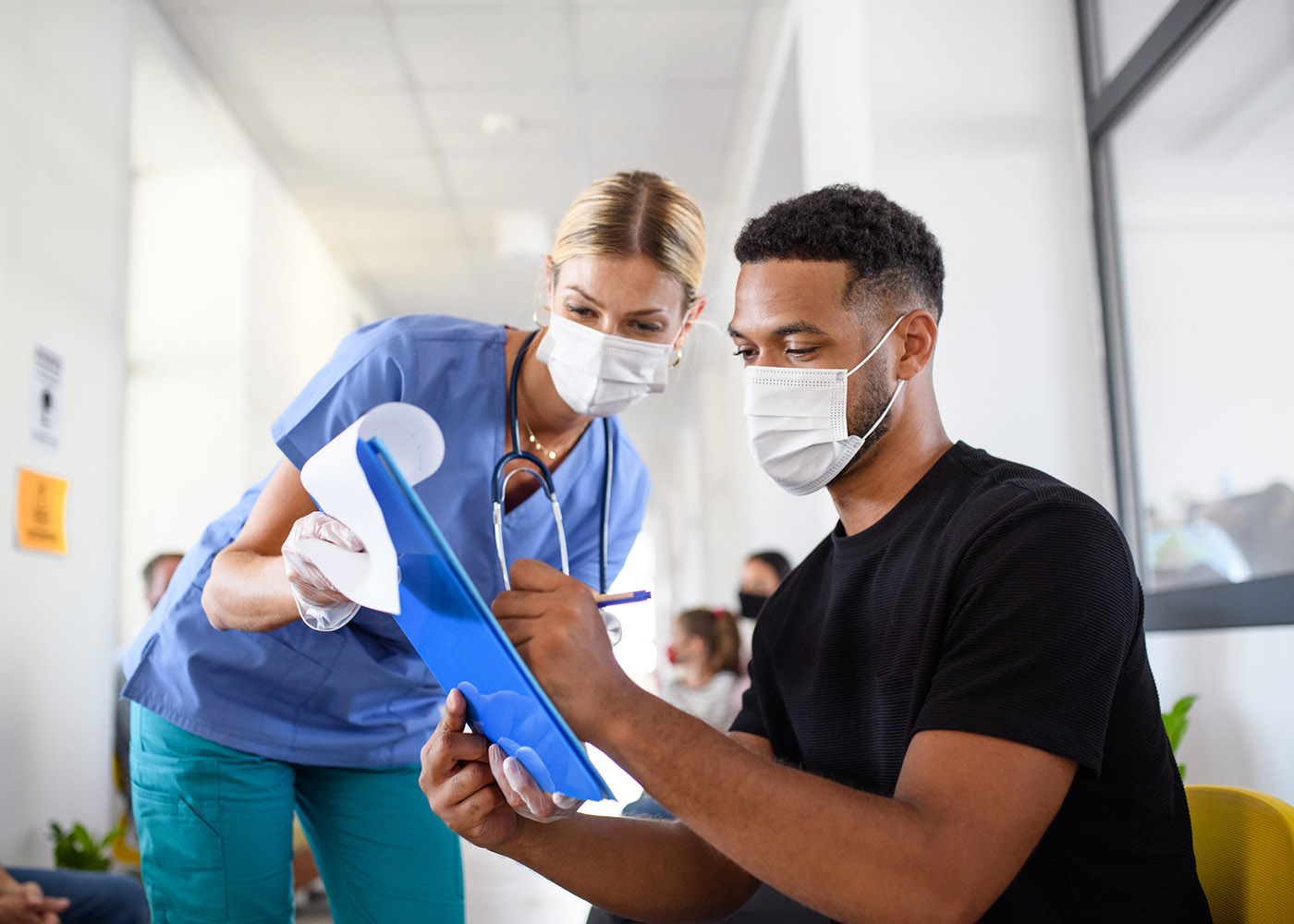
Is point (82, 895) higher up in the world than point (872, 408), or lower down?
lower down

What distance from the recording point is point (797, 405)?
42.6 inches

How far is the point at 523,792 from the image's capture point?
74cm

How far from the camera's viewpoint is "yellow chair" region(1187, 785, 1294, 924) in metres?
0.77

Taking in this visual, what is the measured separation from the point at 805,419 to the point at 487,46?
3.14m

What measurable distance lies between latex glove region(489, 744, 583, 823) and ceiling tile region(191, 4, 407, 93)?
3358 millimetres

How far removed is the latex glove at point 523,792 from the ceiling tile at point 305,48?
11.0ft

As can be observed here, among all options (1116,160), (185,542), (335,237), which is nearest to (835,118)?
(1116,160)

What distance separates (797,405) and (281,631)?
2.16 ft

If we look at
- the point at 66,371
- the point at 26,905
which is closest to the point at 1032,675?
the point at 26,905

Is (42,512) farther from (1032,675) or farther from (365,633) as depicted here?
(1032,675)

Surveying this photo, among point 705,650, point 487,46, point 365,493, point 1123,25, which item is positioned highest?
point 487,46

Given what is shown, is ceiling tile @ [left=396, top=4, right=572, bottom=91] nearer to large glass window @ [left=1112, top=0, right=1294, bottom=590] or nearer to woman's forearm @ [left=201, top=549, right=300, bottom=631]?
large glass window @ [left=1112, top=0, right=1294, bottom=590]

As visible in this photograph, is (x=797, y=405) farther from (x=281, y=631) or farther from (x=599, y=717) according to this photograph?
(x=281, y=631)

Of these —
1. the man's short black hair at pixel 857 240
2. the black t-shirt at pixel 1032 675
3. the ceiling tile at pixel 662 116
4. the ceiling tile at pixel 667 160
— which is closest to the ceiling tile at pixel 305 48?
the ceiling tile at pixel 662 116
